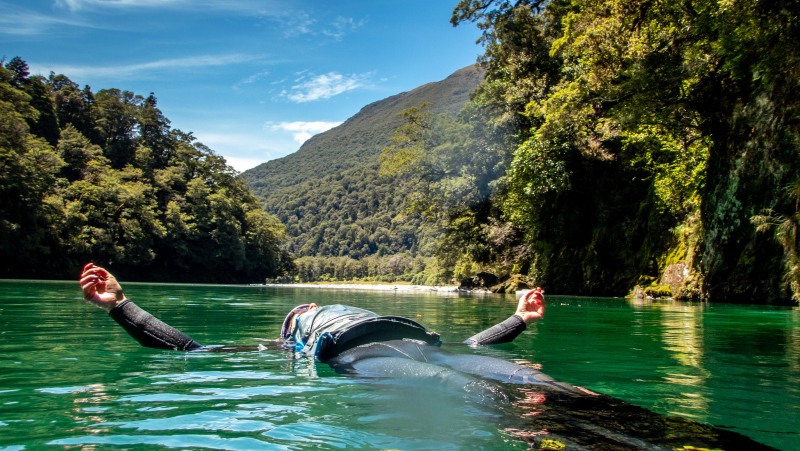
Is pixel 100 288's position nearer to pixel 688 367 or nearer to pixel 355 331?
pixel 355 331

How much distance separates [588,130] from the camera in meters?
25.2

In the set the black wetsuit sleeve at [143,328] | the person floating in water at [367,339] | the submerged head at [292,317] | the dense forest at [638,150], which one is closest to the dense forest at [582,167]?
the dense forest at [638,150]

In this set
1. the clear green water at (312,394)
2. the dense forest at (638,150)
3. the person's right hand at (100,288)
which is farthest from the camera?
the dense forest at (638,150)

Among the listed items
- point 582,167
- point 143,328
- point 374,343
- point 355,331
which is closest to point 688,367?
point 374,343

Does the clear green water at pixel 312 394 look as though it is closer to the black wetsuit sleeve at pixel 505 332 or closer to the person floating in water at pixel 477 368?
the person floating in water at pixel 477 368

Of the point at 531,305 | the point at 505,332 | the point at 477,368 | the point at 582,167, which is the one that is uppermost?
the point at 582,167

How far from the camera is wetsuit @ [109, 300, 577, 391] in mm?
4020

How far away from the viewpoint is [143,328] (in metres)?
4.89

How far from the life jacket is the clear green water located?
224 millimetres

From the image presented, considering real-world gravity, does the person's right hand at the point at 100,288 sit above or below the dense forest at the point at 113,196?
below

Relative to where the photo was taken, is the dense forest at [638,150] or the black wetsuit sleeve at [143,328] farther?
the dense forest at [638,150]

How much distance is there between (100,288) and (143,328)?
502 mm

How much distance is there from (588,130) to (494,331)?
71.9ft

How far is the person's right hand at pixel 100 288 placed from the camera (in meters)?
4.56
